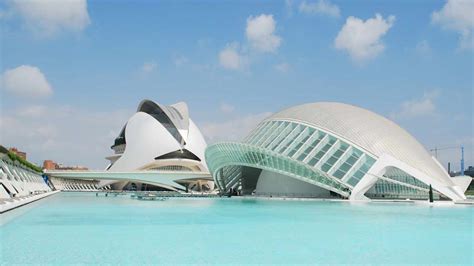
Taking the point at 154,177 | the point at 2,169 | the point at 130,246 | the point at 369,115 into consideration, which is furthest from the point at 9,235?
the point at 154,177

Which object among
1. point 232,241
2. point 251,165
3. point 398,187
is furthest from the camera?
point 251,165

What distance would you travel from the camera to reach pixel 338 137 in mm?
40594

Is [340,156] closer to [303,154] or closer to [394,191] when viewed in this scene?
[303,154]

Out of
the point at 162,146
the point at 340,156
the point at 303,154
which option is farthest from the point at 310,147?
the point at 162,146

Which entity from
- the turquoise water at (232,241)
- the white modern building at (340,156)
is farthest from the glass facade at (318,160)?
the turquoise water at (232,241)

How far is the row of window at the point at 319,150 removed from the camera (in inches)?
1518

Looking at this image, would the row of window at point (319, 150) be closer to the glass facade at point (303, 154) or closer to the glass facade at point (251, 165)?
the glass facade at point (303, 154)

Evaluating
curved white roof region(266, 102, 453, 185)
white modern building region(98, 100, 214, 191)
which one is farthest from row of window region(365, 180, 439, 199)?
white modern building region(98, 100, 214, 191)

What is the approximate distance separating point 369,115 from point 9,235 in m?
36.6

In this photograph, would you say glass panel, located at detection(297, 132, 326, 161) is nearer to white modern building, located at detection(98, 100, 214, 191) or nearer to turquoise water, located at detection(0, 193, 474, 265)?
turquoise water, located at detection(0, 193, 474, 265)

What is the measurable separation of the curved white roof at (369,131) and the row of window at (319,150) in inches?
29.0

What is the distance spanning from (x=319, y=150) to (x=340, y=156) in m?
1.82

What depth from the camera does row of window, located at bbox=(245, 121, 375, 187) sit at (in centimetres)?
3856

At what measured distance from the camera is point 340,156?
39.3 m
